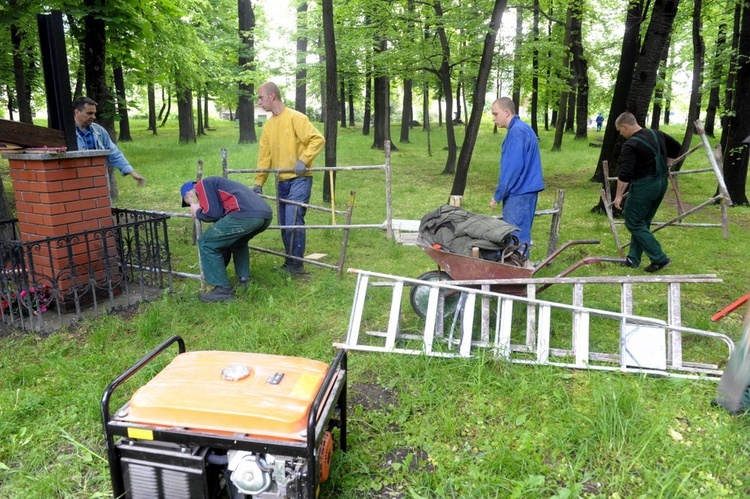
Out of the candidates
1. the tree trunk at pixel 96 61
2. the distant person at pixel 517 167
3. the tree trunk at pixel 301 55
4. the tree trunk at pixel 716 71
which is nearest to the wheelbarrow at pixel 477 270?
the distant person at pixel 517 167

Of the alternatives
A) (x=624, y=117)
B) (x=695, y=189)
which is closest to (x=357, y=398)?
(x=624, y=117)

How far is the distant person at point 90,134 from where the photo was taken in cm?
582

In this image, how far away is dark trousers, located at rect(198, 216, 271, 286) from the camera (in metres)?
5.02

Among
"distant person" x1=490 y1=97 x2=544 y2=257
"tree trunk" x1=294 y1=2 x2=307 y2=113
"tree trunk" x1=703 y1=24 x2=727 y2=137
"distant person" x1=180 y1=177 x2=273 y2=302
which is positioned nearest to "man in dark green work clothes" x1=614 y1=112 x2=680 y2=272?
"distant person" x1=490 y1=97 x2=544 y2=257

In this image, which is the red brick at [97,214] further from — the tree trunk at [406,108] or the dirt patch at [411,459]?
the tree trunk at [406,108]

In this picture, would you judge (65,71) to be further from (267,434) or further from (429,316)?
(267,434)

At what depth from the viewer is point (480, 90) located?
10.2 metres

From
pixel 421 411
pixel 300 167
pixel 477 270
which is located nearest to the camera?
pixel 421 411

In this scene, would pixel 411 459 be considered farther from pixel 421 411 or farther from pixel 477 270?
pixel 477 270

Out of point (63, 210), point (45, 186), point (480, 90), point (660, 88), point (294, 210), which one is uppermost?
point (660, 88)

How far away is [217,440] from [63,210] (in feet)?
11.7

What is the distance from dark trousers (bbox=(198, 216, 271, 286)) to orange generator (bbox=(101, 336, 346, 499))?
2.82 m

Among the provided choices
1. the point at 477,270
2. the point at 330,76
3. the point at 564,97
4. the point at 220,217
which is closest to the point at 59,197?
the point at 220,217

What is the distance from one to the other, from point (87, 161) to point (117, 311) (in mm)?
1417
